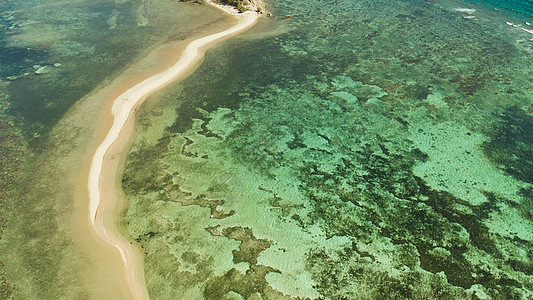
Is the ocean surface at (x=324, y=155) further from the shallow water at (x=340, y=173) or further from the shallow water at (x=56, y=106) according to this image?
the shallow water at (x=56, y=106)

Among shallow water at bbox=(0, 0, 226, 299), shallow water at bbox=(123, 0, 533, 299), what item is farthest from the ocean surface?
shallow water at bbox=(0, 0, 226, 299)

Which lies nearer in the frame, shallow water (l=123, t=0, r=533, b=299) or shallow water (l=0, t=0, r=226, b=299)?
shallow water (l=123, t=0, r=533, b=299)

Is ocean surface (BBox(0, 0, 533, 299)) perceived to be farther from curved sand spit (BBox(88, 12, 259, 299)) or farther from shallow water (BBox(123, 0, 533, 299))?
curved sand spit (BBox(88, 12, 259, 299))

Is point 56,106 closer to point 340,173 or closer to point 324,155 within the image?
point 324,155

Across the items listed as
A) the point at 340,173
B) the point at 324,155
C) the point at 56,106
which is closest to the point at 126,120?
the point at 56,106

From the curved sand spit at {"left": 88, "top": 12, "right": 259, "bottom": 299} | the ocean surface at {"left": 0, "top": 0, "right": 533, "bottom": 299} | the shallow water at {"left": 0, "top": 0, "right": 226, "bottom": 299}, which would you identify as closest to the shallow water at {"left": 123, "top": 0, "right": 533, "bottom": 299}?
the ocean surface at {"left": 0, "top": 0, "right": 533, "bottom": 299}

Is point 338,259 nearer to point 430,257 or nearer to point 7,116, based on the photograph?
point 430,257
